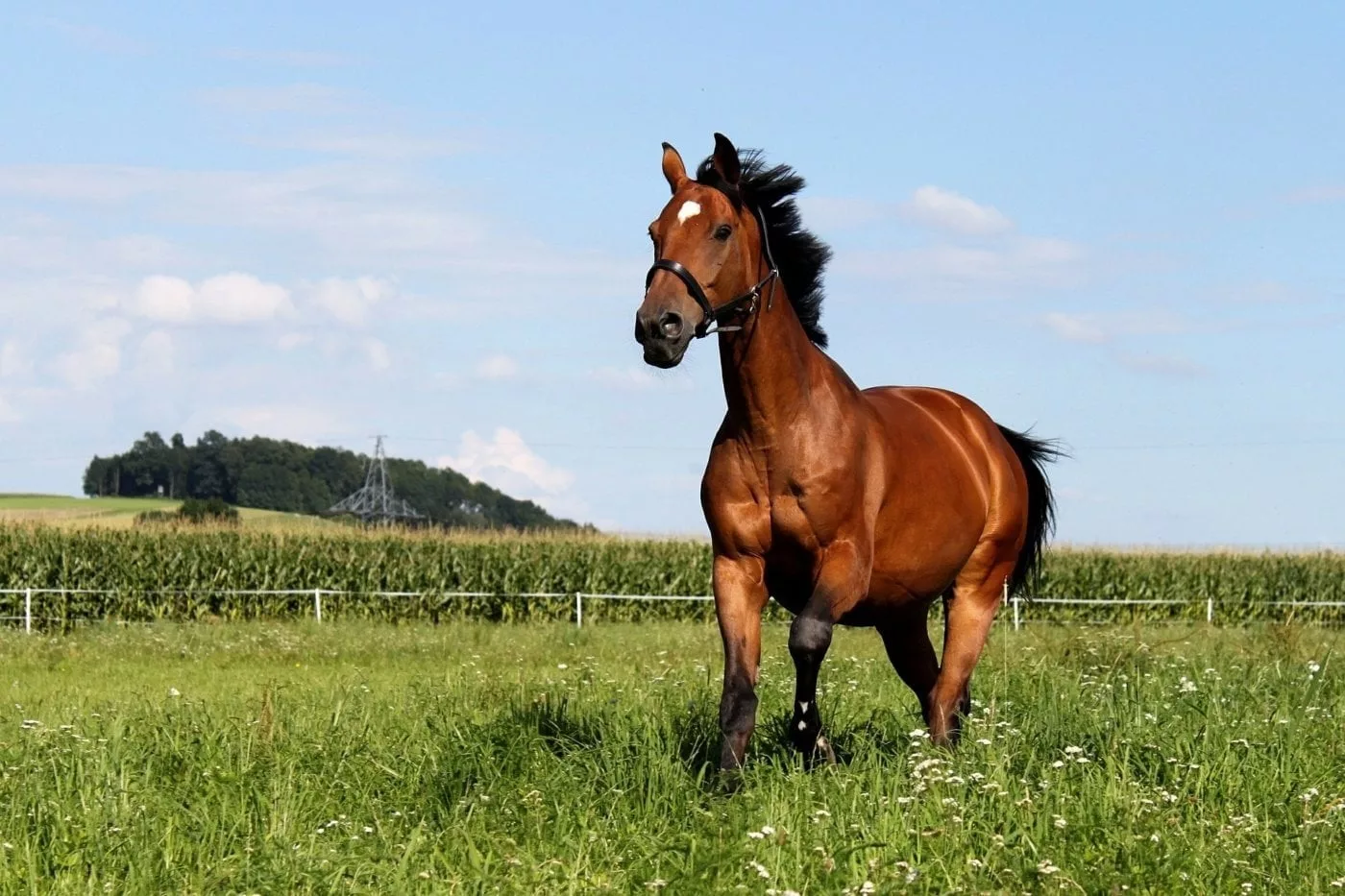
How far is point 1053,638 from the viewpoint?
16.9m

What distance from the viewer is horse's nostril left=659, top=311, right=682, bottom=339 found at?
5.95m

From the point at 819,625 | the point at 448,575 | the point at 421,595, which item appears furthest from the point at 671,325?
the point at 448,575

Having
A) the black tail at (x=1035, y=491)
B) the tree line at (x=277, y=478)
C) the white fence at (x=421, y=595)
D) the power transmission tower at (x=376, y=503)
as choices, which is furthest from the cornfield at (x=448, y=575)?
the tree line at (x=277, y=478)

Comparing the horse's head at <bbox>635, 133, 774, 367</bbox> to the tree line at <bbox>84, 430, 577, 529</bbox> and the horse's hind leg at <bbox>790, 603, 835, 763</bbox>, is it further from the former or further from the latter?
the tree line at <bbox>84, 430, 577, 529</bbox>

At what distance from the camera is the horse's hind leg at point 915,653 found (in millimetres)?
8234

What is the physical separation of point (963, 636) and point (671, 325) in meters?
3.20

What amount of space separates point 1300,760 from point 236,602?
29647 millimetres

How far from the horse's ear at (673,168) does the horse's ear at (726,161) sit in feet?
0.55

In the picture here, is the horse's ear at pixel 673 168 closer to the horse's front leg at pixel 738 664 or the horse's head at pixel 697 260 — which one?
the horse's head at pixel 697 260

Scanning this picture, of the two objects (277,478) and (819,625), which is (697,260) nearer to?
(819,625)

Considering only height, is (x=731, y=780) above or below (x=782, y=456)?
below

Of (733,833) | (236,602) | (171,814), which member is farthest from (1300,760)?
(236,602)

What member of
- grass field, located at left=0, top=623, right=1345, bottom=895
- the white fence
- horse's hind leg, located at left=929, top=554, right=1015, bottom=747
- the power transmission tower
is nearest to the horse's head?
→ grass field, located at left=0, top=623, right=1345, bottom=895

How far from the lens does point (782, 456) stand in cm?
658
